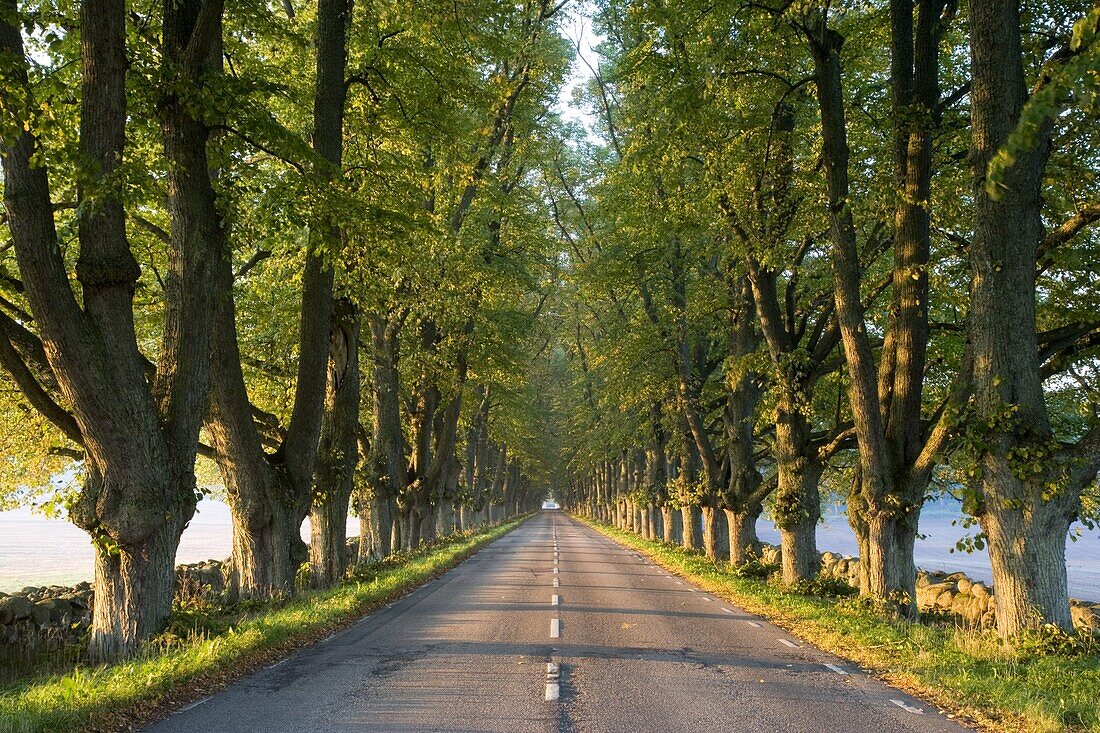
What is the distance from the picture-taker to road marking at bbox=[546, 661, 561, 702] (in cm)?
645

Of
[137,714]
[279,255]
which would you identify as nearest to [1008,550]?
[137,714]

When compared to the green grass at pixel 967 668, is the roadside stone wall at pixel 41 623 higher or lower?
lower

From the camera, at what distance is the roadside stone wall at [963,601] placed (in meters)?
13.6

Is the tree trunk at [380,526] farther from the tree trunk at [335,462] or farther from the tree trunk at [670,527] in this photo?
the tree trunk at [670,527]

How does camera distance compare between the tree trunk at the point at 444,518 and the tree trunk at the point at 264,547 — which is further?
the tree trunk at the point at 444,518

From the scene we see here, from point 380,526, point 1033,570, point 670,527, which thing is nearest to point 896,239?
point 1033,570

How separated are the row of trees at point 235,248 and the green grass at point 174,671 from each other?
779 mm

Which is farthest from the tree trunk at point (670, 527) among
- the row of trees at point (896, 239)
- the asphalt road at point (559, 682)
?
the asphalt road at point (559, 682)

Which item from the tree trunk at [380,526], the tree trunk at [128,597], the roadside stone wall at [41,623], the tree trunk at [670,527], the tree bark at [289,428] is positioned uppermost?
the tree bark at [289,428]

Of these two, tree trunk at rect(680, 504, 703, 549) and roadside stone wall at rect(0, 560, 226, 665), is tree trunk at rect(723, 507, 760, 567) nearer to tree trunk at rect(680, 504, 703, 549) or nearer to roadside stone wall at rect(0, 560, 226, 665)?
tree trunk at rect(680, 504, 703, 549)

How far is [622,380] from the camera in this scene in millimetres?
21844

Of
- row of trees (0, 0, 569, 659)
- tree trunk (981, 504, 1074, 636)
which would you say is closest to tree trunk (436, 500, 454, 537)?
row of trees (0, 0, 569, 659)

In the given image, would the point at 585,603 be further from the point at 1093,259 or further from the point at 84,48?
the point at 84,48

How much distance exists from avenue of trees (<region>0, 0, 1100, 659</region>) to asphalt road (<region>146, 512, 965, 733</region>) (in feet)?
7.97
